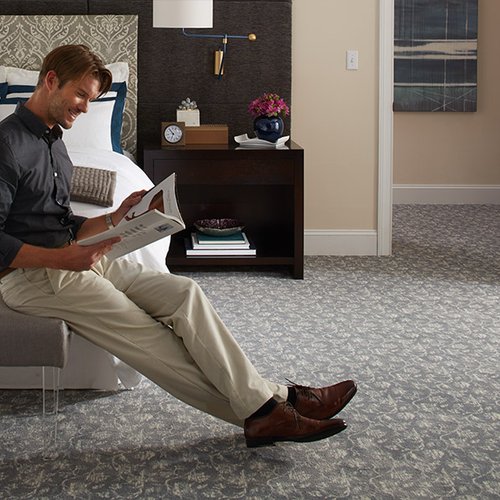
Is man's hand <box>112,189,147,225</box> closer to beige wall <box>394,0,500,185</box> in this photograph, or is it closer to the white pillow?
the white pillow

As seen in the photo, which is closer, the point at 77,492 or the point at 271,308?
the point at 77,492

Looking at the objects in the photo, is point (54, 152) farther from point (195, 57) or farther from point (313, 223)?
point (313, 223)

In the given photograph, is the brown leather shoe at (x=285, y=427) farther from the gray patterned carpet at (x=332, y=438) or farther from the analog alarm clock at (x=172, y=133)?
the analog alarm clock at (x=172, y=133)

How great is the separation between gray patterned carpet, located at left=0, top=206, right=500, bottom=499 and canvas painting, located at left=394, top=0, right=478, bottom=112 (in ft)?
9.99

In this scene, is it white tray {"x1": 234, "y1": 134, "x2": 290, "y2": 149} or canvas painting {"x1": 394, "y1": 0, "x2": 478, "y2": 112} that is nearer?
white tray {"x1": 234, "y1": 134, "x2": 290, "y2": 149}

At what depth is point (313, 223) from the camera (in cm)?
557

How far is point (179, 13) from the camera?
15.8 ft

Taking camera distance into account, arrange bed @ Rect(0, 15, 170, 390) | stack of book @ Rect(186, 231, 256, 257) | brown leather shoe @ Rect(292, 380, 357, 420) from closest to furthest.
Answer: brown leather shoe @ Rect(292, 380, 357, 420)
bed @ Rect(0, 15, 170, 390)
stack of book @ Rect(186, 231, 256, 257)

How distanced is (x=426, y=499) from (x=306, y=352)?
1.27 meters

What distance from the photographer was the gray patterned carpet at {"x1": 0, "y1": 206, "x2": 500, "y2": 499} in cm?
Answer: 253

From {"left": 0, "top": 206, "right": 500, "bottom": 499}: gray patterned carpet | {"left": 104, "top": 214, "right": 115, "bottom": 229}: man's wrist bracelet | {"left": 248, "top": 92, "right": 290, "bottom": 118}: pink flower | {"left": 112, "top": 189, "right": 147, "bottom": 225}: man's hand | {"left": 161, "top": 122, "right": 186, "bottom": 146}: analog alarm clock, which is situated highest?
{"left": 248, "top": 92, "right": 290, "bottom": 118}: pink flower

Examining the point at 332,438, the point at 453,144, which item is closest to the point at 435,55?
the point at 453,144

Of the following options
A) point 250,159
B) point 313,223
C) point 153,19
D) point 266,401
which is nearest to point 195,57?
point 153,19

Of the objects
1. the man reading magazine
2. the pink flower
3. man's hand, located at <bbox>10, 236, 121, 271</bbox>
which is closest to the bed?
the pink flower
